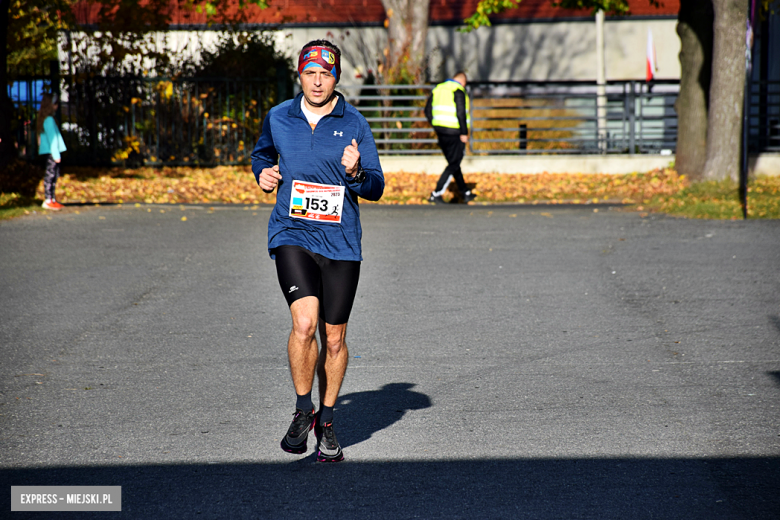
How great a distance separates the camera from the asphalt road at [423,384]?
380 cm

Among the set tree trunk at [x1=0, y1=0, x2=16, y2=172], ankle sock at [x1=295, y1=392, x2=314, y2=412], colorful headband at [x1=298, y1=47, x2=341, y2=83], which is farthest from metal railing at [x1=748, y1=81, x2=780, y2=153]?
ankle sock at [x1=295, y1=392, x2=314, y2=412]

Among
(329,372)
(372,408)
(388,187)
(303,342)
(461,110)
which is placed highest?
(461,110)

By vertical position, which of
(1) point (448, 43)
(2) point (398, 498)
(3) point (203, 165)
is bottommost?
(2) point (398, 498)

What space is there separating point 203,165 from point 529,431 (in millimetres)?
16595

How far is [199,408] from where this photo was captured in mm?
4930

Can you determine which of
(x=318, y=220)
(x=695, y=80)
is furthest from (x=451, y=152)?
(x=318, y=220)

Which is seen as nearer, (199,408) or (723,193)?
(199,408)

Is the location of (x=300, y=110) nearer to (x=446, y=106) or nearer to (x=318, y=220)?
(x=318, y=220)

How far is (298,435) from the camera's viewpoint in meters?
4.17

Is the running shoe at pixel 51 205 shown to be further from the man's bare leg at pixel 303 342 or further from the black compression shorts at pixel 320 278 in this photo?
the man's bare leg at pixel 303 342

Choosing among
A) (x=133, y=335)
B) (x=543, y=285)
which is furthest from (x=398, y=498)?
(x=543, y=285)

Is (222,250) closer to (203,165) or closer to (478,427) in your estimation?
(478,427)

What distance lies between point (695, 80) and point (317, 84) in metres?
14.8

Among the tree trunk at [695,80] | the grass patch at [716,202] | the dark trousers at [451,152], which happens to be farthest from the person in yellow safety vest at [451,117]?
the tree trunk at [695,80]
